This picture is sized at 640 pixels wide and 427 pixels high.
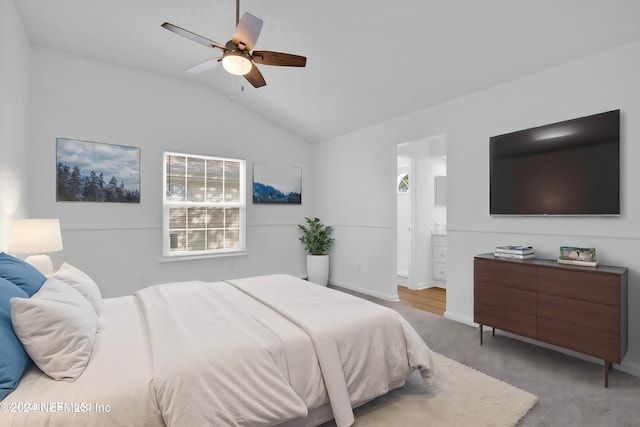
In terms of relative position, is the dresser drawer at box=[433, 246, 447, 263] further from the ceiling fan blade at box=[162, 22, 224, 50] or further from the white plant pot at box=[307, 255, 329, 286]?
the ceiling fan blade at box=[162, 22, 224, 50]

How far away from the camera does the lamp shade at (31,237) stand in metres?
2.62

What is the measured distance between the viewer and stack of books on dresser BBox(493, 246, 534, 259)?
2.83 meters

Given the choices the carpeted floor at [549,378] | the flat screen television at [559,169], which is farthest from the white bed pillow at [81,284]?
the flat screen television at [559,169]

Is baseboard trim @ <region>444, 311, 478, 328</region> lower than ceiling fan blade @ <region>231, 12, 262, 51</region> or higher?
lower

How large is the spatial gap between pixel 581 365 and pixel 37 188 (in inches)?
220

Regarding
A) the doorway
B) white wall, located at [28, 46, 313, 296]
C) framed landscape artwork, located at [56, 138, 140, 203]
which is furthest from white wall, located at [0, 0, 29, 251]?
the doorway

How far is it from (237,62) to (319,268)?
12.1 feet

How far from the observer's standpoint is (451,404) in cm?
204

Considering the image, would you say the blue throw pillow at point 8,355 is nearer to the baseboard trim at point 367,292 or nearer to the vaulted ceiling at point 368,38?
the vaulted ceiling at point 368,38

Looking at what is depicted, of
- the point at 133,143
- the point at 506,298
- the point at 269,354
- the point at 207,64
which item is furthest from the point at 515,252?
the point at 133,143

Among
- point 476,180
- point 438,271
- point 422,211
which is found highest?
point 476,180

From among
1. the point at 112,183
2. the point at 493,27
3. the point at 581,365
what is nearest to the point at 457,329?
the point at 581,365

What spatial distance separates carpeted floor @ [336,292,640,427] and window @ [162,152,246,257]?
3.12 metres

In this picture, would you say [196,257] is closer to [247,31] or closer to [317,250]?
[317,250]
